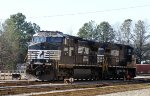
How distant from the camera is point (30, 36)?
8425cm

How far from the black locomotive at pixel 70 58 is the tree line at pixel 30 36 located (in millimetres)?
28700

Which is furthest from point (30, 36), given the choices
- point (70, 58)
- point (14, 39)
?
point (70, 58)

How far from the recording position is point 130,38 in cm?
9794

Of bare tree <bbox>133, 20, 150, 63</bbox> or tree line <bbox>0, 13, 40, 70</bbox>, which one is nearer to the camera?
tree line <bbox>0, 13, 40, 70</bbox>

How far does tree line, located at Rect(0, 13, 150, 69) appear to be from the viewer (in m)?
66.6

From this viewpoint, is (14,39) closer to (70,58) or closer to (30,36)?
(30,36)

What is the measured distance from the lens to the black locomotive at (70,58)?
28344 mm

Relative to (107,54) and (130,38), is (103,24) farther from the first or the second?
(107,54)

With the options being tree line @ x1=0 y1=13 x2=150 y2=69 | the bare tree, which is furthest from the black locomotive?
the bare tree

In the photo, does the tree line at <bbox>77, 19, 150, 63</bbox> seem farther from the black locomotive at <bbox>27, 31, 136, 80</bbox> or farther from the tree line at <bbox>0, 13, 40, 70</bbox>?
the black locomotive at <bbox>27, 31, 136, 80</bbox>

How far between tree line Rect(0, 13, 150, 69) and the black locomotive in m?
28.7

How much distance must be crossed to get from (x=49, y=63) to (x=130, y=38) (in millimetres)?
71675

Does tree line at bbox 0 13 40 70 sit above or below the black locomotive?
above

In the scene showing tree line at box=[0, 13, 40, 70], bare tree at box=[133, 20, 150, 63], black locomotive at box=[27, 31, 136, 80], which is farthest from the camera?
bare tree at box=[133, 20, 150, 63]
